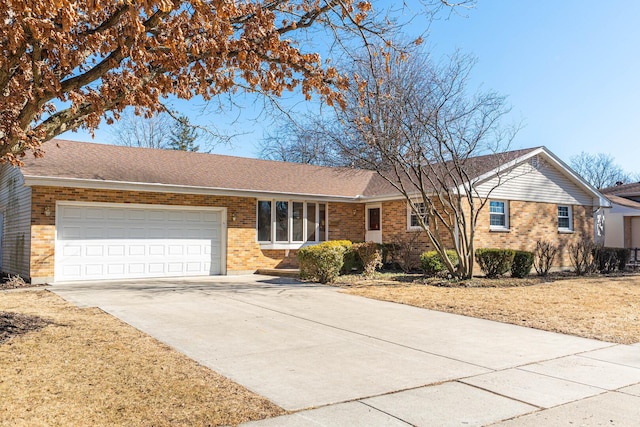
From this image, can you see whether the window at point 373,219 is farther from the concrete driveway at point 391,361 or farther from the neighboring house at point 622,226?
the neighboring house at point 622,226

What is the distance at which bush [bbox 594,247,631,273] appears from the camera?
18.7 meters

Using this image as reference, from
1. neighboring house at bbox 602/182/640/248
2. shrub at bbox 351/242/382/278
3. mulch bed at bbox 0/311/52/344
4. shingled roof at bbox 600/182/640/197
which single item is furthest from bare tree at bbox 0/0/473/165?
shingled roof at bbox 600/182/640/197

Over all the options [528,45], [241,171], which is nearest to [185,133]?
[241,171]

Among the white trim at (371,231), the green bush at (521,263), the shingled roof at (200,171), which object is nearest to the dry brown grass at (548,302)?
the green bush at (521,263)

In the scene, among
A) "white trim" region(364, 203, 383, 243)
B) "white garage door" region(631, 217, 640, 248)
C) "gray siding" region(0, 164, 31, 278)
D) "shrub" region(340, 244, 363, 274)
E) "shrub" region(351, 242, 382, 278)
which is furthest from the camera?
"white garage door" region(631, 217, 640, 248)

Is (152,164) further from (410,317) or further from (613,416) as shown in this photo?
(613,416)

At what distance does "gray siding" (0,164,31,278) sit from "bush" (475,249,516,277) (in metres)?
13.1

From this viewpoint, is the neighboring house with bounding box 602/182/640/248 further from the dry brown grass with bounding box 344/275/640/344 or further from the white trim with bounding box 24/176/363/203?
the white trim with bounding box 24/176/363/203

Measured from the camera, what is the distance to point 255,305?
10.5 meters

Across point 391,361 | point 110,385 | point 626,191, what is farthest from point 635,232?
point 110,385

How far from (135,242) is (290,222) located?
560 cm

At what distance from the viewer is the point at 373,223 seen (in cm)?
2042

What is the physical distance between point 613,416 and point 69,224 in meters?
13.7

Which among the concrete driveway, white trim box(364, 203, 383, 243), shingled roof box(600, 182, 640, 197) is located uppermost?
shingled roof box(600, 182, 640, 197)
